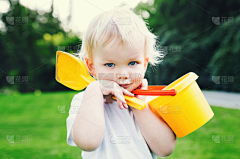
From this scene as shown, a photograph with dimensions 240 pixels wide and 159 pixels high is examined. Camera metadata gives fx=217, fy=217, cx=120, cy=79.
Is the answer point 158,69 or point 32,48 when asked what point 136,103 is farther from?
point 32,48

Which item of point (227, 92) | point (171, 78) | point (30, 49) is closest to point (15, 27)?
point (30, 49)

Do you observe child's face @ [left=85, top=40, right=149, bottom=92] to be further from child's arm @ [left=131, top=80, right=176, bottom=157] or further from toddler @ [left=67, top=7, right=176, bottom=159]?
child's arm @ [left=131, top=80, right=176, bottom=157]

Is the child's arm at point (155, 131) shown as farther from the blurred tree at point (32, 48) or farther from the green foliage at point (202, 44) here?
the blurred tree at point (32, 48)

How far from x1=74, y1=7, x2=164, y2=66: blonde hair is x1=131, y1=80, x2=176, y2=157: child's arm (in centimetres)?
26

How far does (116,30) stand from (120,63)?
0.42ft

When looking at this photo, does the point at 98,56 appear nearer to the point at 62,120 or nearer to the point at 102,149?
the point at 102,149

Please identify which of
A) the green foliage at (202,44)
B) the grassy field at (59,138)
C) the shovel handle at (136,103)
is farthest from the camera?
the green foliage at (202,44)

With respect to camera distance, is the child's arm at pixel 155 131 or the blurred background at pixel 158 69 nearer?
the child's arm at pixel 155 131

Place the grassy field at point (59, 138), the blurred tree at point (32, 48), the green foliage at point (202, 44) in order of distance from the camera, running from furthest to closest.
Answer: the blurred tree at point (32, 48)
the green foliage at point (202, 44)
the grassy field at point (59, 138)

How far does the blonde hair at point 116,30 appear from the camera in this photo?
0.82m

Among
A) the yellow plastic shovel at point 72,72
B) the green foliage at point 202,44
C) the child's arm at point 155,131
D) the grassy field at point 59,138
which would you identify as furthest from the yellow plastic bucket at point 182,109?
the green foliage at point 202,44

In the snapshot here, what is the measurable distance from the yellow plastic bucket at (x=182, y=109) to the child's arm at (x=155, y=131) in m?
0.02

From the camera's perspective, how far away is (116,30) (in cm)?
83

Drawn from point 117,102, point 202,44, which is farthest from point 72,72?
point 202,44
